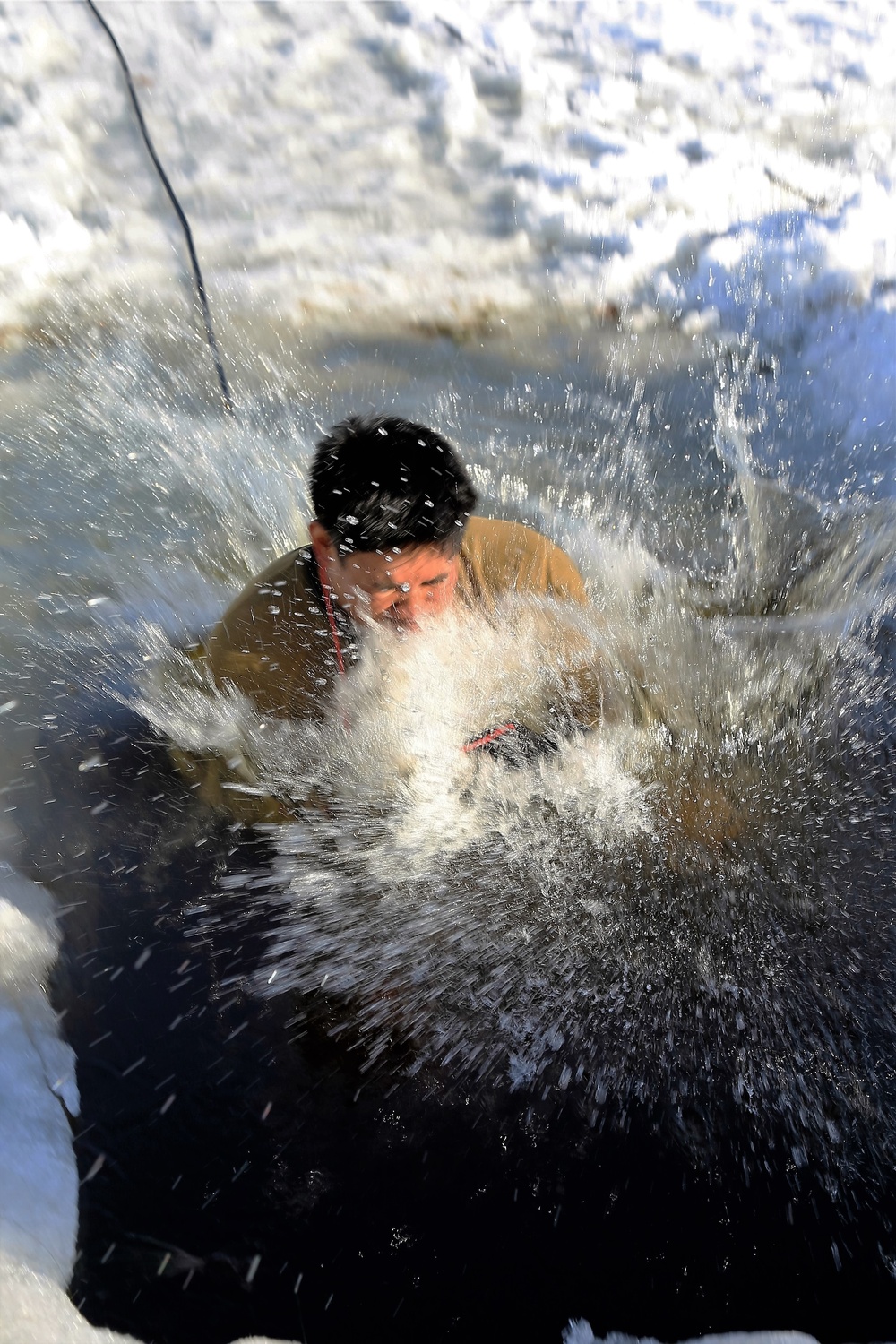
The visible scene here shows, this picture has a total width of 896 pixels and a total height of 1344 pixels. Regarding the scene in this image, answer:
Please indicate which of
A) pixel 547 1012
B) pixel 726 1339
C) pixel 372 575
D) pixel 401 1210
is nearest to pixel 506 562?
pixel 372 575

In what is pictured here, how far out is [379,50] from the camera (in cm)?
301

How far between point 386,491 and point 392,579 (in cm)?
18

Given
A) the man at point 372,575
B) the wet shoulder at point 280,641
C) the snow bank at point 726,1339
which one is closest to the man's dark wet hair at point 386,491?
the man at point 372,575

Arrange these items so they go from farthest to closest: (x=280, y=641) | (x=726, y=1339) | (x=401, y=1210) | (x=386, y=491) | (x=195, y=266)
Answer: (x=195, y=266) → (x=280, y=641) → (x=386, y=491) → (x=401, y=1210) → (x=726, y=1339)

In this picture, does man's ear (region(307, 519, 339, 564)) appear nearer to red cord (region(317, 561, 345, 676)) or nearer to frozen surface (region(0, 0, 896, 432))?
red cord (region(317, 561, 345, 676))

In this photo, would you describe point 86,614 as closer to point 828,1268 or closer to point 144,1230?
point 144,1230

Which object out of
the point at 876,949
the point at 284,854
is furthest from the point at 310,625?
the point at 876,949

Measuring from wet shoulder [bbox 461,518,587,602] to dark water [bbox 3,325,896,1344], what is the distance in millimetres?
434

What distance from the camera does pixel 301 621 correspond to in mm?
1836

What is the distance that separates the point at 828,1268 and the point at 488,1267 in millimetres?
492

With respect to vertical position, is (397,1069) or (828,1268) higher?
(397,1069)

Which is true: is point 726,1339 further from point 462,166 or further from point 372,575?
point 462,166

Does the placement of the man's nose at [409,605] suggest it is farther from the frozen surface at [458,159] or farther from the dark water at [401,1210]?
the frozen surface at [458,159]

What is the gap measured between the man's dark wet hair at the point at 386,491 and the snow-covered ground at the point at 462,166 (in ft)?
5.24
